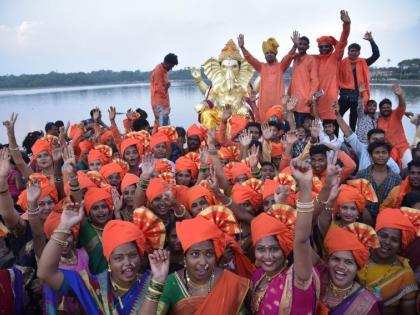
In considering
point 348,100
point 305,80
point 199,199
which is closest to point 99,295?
point 199,199

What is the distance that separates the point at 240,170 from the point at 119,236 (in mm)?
2161

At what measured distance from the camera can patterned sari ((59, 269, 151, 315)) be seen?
2.49 meters

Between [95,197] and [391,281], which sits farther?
[95,197]

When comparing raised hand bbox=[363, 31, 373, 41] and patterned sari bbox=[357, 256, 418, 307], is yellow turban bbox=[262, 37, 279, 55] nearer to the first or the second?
raised hand bbox=[363, 31, 373, 41]

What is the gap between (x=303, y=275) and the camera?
2.09m

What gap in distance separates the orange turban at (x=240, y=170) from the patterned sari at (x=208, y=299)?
2.01 meters

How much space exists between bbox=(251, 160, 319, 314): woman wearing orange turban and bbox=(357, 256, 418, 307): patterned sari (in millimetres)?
776

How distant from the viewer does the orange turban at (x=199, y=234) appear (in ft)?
8.02

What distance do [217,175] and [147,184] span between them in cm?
89

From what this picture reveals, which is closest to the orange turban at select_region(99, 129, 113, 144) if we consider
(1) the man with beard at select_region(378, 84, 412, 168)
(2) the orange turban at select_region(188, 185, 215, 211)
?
(2) the orange turban at select_region(188, 185, 215, 211)

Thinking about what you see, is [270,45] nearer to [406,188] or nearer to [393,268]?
[406,188]

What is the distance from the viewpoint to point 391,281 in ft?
9.08

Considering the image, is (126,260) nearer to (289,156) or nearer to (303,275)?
(303,275)

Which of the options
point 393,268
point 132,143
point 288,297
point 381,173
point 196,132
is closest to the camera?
point 288,297
